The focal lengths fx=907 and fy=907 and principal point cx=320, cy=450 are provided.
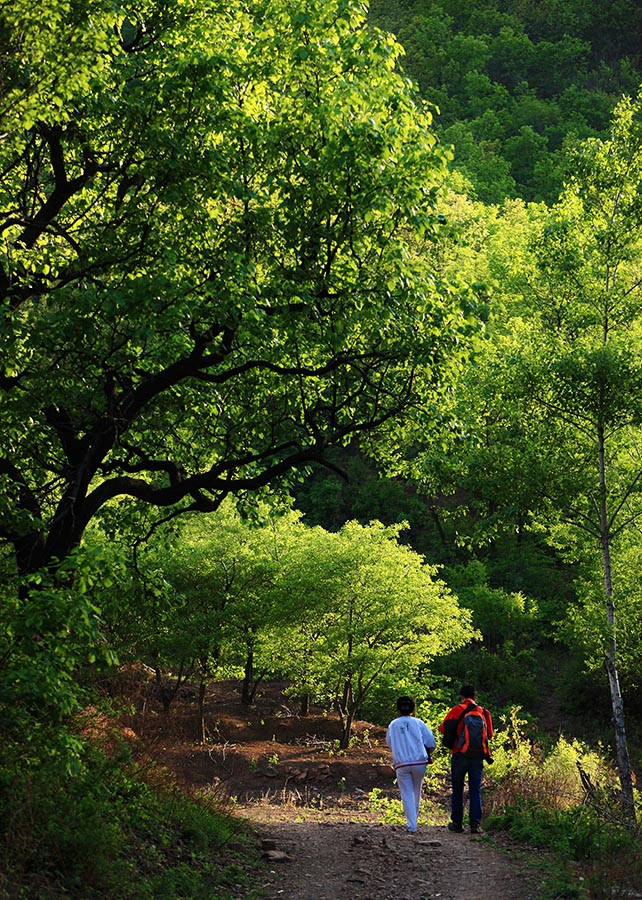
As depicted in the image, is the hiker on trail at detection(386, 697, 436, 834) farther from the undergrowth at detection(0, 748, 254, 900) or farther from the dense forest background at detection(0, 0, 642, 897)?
the dense forest background at detection(0, 0, 642, 897)

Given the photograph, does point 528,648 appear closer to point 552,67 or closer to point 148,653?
point 148,653

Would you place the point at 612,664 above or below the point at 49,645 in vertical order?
above

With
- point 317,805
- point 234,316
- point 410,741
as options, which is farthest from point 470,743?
point 317,805

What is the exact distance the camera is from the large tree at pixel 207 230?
8227 mm

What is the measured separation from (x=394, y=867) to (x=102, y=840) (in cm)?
325

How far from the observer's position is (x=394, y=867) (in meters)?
8.98

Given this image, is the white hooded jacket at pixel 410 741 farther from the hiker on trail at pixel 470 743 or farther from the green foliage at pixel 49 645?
the green foliage at pixel 49 645

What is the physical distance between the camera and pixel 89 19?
7625mm

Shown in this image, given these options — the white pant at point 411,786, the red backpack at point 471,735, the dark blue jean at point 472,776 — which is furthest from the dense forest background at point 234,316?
the white pant at point 411,786

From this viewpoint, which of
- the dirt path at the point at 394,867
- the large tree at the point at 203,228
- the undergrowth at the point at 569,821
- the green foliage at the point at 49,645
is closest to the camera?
the green foliage at the point at 49,645

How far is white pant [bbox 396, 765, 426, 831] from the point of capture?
34.4ft

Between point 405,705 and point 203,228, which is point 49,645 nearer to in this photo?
point 203,228

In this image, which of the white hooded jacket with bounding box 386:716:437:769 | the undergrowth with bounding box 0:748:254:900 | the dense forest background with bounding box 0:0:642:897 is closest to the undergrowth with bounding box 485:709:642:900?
the dense forest background with bounding box 0:0:642:897

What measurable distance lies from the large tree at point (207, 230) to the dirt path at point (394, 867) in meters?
3.88
